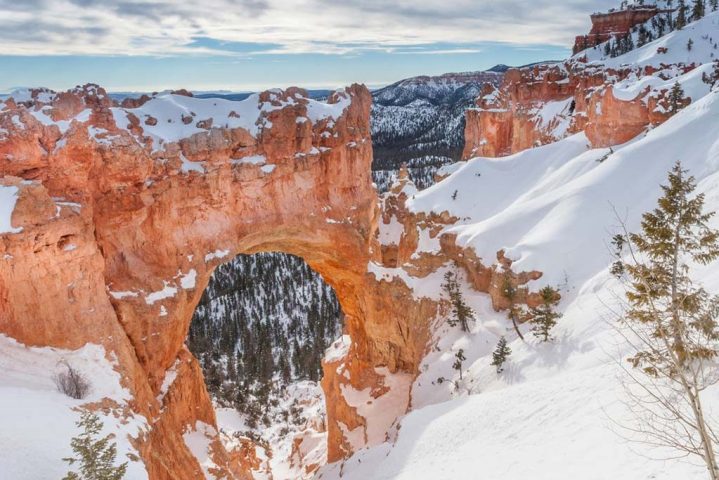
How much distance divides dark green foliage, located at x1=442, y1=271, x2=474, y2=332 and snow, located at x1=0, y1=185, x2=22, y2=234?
18.8 metres

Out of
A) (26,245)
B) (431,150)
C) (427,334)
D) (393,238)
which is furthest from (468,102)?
(26,245)

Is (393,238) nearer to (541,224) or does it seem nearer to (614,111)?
(541,224)

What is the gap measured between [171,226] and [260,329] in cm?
4638

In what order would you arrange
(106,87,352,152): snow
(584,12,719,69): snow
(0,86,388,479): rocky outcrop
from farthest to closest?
(584,12,719,69): snow
(106,87,352,152): snow
(0,86,388,479): rocky outcrop

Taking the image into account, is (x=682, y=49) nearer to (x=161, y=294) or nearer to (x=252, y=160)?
(x=252, y=160)

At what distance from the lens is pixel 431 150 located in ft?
522

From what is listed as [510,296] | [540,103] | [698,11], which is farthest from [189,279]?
[698,11]

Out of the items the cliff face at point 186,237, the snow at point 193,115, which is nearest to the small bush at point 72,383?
the cliff face at point 186,237

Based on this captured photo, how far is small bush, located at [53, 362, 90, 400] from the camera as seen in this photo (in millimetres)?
16531

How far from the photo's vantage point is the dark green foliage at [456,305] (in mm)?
25094

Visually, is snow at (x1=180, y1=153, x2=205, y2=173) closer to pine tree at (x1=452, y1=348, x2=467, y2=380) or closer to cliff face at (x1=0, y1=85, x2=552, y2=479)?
cliff face at (x1=0, y1=85, x2=552, y2=479)

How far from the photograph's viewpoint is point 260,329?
228 ft

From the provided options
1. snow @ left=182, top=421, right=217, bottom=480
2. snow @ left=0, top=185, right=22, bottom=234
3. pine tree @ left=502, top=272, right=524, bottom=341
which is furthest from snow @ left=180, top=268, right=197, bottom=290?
pine tree @ left=502, top=272, right=524, bottom=341

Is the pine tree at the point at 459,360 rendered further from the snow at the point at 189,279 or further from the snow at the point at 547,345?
the snow at the point at 189,279
